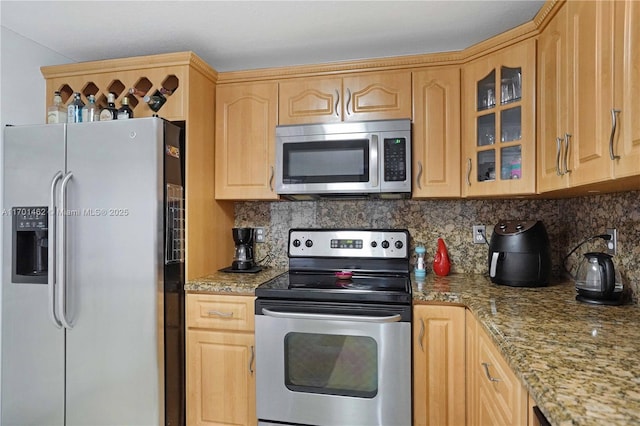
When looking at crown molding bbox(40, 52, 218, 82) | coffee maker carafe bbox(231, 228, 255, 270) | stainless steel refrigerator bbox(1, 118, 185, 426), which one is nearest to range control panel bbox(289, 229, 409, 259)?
coffee maker carafe bbox(231, 228, 255, 270)

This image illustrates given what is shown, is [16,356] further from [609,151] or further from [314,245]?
[609,151]

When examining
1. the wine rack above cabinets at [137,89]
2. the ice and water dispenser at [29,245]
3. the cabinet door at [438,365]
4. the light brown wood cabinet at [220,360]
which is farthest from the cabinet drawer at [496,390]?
the ice and water dispenser at [29,245]

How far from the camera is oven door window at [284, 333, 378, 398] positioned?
5.70 ft

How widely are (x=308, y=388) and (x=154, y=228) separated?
1.07 meters

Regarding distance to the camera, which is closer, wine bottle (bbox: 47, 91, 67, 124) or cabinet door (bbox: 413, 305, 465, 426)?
cabinet door (bbox: 413, 305, 465, 426)

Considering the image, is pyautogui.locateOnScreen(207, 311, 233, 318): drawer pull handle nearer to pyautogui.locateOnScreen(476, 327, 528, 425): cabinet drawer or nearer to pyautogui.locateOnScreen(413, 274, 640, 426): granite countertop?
pyautogui.locateOnScreen(413, 274, 640, 426): granite countertop

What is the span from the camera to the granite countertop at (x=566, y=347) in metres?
0.70

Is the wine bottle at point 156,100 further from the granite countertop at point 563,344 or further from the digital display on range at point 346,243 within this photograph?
the digital display on range at point 346,243

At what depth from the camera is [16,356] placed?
1929mm

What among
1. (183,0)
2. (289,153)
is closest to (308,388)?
(289,153)

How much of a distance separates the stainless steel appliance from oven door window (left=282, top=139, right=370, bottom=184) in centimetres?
60

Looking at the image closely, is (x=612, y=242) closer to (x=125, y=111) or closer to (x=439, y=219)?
(x=439, y=219)

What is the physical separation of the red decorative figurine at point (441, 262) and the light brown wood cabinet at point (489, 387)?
0.54 meters

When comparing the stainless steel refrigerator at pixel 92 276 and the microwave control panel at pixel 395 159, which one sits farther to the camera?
the microwave control panel at pixel 395 159
